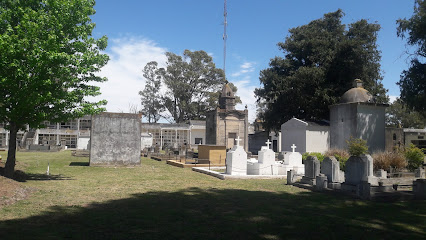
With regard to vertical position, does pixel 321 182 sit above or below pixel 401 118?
below

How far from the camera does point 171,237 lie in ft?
18.1

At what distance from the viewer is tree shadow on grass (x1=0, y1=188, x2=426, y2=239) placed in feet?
18.8

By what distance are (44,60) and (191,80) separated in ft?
156

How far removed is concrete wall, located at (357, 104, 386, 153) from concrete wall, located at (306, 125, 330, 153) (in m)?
3.49

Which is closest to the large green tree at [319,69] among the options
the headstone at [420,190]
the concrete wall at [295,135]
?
the concrete wall at [295,135]

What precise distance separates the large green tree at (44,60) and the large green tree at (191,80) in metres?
44.1

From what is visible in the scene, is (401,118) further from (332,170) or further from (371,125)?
(332,170)

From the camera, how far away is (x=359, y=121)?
24.6 meters

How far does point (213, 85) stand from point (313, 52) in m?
27.3

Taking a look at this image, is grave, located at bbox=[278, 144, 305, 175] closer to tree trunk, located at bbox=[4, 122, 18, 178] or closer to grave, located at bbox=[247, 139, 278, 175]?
grave, located at bbox=[247, 139, 278, 175]

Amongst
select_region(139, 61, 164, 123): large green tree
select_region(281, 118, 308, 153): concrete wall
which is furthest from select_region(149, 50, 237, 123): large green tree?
select_region(281, 118, 308, 153): concrete wall

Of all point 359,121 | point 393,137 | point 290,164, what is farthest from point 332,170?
point 393,137

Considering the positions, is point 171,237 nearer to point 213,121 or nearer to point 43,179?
point 43,179

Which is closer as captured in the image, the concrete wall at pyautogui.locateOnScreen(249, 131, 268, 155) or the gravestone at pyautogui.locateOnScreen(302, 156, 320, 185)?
the gravestone at pyautogui.locateOnScreen(302, 156, 320, 185)
